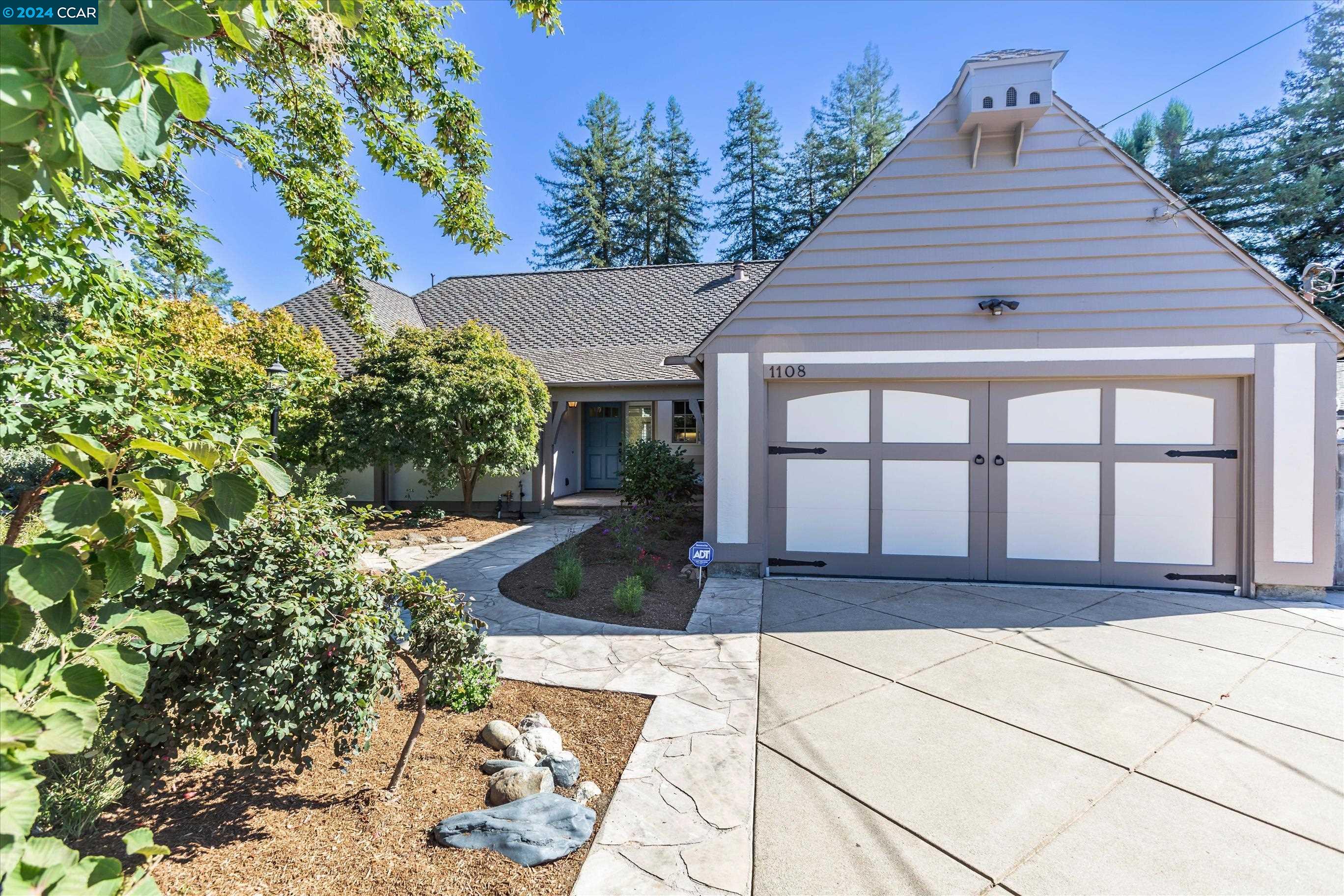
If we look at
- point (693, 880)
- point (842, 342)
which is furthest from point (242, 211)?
point (693, 880)

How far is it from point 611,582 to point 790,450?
2.33 metres

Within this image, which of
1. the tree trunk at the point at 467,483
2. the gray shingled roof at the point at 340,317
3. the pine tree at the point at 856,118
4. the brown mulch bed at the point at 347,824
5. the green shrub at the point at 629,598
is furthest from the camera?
the pine tree at the point at 856,118

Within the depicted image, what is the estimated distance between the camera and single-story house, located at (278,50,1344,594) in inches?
195

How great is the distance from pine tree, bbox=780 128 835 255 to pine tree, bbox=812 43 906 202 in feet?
0.94

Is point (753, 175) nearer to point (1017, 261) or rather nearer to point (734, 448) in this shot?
point (1017, 261)

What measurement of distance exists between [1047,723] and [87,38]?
158 inches

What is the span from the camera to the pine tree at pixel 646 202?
75.8 ft

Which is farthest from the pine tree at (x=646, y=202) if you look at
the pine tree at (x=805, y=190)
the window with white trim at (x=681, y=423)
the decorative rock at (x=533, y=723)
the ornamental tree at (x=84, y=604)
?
the ornamental tree at (x=84, y=604)

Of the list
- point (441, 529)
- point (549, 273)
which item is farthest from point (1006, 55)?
point (549, 273)

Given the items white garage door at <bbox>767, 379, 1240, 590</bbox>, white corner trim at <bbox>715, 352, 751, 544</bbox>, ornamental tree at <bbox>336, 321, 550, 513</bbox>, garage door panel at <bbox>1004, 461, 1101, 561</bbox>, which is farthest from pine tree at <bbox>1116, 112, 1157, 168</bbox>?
ornamental tree at <bbox>336, 321, 550, 513</bbox>

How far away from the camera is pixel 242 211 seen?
6164 mm

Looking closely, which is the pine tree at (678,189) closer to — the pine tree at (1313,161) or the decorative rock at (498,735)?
the pine tree at (1313,161)

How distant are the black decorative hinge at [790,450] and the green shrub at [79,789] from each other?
503 centimetres

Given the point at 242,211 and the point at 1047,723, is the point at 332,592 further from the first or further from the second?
the point at 242,211
